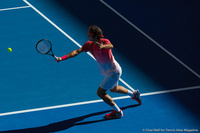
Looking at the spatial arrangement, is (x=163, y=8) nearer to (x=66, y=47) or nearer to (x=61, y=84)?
(x=66, y=47)

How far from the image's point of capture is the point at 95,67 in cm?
1035

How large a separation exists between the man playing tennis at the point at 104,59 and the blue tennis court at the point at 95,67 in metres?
0.45

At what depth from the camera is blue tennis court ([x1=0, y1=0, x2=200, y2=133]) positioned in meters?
8.59

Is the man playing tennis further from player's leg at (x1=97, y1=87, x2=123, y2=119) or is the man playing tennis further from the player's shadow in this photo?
the player's shadow

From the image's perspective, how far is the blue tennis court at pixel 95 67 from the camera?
859cm

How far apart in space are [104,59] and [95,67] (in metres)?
2.29

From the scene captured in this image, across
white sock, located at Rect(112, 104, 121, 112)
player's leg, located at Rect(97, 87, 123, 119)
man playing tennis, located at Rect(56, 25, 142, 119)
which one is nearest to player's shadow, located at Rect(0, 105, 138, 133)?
player's leg, located at Rect(97, 87, 123, 119)

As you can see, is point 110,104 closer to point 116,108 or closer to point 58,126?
point 116,108

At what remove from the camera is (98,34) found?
7785mm

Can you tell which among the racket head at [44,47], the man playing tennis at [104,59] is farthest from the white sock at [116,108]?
the racket head at [44,47]

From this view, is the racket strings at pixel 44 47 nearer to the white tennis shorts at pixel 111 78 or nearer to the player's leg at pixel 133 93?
the white tennis shorts at pixel 111 78

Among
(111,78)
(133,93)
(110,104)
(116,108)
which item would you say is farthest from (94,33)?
(133,93)

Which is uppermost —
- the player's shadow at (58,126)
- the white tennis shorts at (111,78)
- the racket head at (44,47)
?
the racket head at (44,47)

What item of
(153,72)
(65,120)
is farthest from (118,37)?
(65,120)
